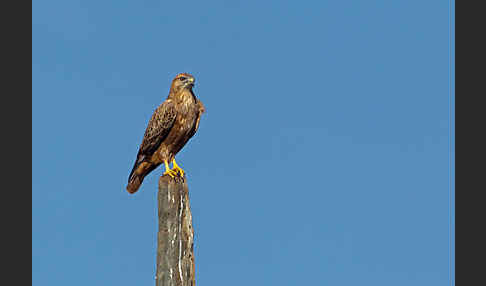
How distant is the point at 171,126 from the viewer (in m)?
12.3

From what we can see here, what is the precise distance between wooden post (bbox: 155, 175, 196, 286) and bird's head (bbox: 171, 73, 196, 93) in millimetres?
3150

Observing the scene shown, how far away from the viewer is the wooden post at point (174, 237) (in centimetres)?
889

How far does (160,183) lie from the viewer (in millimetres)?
9570

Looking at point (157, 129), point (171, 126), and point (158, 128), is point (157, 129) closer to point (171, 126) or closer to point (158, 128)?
point (158, 128)

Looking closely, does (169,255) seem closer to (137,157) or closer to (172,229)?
(172,229)

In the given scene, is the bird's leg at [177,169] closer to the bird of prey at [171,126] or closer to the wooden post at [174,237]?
the bird of prey at [171,126]

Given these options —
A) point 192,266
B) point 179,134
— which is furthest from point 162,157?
point 192,266

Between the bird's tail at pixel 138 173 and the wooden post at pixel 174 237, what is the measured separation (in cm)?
310

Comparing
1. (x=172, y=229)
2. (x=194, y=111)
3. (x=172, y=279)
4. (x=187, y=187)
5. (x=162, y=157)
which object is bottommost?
(x=172, y=279)

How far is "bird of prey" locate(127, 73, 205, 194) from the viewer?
12.3 meters

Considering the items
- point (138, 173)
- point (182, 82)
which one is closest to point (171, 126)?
point (182, 82)

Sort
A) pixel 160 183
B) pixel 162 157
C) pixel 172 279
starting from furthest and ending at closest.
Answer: pixel 162 157, pixel 160 183, pixel 172 279

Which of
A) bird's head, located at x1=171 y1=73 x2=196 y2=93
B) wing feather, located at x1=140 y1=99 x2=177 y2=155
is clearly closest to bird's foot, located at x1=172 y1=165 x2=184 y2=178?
wing feather, located at x1=140 y1=99 x2=177 y2=155

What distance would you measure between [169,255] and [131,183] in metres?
3.89
